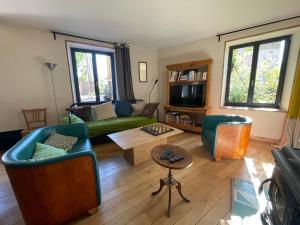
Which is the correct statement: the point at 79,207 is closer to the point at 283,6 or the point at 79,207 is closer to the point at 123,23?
the point at 123,23

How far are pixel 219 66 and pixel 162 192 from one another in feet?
10.2

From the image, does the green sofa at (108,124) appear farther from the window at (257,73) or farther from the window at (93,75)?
the window at (257,73)

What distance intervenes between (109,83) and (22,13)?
213 centimetres

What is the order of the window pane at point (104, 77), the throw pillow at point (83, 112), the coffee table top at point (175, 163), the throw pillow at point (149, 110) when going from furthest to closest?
the window pane at point (104, 77)
the throw pillow at point (149, 110)
the throw pillow at point (83, 112)
the coffee table top at point (175, 163)

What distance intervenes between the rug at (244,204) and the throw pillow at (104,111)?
2.77 metres

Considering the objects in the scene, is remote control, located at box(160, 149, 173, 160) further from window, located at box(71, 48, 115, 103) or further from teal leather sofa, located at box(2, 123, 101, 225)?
window, located at box(71, 48, 115, 103)

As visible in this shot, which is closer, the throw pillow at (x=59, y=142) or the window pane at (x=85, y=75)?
the throw pillow at (x=59, y=142)

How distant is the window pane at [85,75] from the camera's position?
3539 mm

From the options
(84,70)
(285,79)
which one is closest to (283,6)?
(285,79)

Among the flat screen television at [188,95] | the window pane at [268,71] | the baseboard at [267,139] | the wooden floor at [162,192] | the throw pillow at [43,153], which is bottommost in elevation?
the wooden floor at [162,192]

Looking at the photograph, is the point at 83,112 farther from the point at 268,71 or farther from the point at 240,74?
the point at 268,71

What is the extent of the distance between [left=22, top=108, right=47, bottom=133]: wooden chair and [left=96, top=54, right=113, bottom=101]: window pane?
1.37 metres

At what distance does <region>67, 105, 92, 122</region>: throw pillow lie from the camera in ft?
10.0

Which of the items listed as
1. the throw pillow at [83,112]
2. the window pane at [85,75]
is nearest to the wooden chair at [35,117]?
the throw pillow at [83,112]
